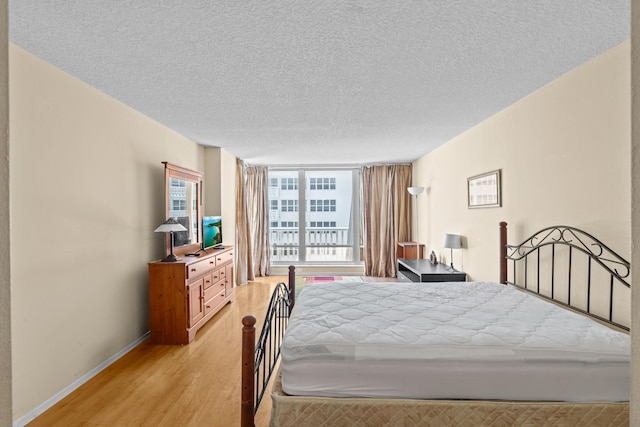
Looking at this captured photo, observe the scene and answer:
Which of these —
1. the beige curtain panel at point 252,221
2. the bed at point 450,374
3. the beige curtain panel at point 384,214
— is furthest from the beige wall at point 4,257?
the beige curtain panel at point 384,214

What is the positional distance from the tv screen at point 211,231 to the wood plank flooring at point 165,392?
4.88ft

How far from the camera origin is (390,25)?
1892 mm

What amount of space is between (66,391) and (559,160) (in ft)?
14.0

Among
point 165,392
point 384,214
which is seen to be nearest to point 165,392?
point 165,392

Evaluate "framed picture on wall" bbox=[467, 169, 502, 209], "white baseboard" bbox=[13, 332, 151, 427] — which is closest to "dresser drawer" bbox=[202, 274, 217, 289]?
"white baseboard" bbox=[13, 332, 151, 427]

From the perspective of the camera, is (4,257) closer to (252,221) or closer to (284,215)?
(252,221)

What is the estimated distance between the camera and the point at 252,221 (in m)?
6.69

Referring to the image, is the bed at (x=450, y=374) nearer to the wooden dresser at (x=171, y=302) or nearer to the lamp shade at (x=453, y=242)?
the wooden dresser at (x=171, y=302)

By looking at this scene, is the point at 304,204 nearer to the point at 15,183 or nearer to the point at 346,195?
the point at 346,195

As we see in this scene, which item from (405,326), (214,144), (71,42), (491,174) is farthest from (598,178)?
(214,144)

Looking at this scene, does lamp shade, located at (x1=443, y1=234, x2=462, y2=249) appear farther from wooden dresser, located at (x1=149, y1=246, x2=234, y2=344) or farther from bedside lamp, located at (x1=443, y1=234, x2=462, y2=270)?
wooden dresser, located at (x1=149, y1=246, x2=234, y2=344)

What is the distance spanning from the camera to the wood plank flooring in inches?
86.7

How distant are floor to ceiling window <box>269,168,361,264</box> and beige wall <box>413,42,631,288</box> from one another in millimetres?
3079

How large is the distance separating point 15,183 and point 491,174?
13.6 feet
